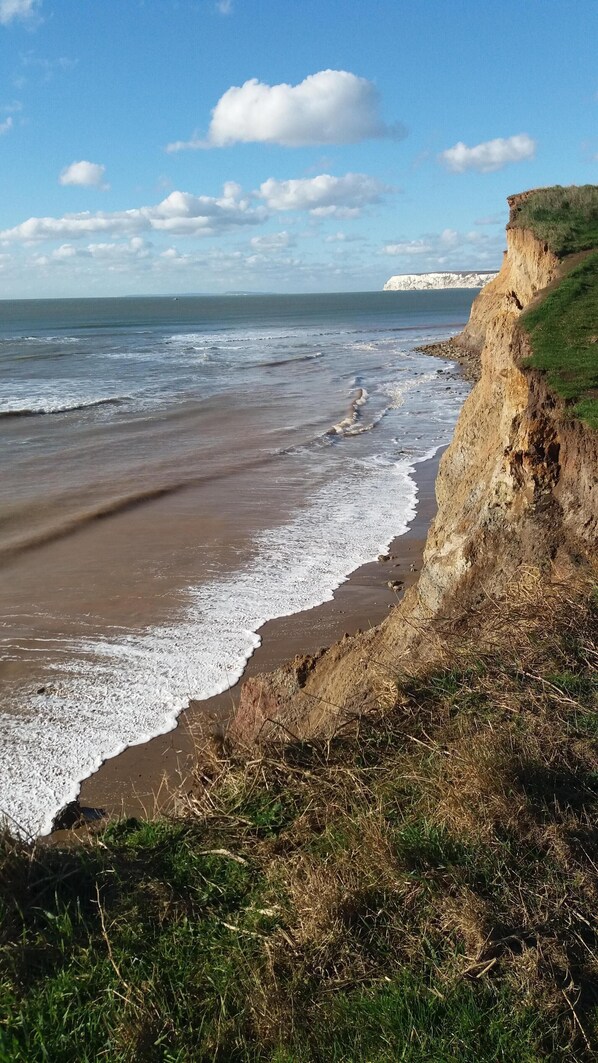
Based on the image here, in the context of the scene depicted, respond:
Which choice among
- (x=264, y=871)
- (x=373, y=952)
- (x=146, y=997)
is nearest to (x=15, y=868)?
(x=146, y=997)

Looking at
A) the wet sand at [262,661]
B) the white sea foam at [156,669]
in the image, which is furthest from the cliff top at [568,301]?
the white sea foam at [156,669]

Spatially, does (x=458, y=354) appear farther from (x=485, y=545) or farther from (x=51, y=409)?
(x=485, y=545)

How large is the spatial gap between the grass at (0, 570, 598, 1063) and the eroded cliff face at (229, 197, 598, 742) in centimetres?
130

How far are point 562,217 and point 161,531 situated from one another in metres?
9.67

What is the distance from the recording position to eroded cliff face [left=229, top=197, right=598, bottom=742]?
624 cm

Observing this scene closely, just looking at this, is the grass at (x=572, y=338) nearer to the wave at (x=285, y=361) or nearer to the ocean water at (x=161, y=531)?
the ocean water at (x=161, y=531)

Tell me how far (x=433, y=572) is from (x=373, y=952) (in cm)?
438

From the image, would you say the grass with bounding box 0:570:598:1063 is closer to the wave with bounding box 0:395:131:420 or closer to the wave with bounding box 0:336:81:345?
the wave with bounding box 0:395:131:420

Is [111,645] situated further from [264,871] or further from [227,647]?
[264,871]

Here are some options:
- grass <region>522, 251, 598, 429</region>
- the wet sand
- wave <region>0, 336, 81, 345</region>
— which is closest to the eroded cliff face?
grass <region>522, 251, 598, 429</region>

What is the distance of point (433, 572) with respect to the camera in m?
7.28

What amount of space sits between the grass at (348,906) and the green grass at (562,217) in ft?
34.5

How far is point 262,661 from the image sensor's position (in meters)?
8.52

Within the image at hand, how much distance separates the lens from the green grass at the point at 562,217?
1307cm
